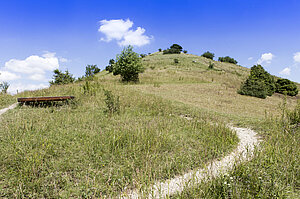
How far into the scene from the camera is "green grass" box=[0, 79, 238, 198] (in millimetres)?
3127

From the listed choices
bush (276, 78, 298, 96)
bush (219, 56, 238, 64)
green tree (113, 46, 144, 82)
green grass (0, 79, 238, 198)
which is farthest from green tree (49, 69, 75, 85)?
bush (219, 56, 238, 64)

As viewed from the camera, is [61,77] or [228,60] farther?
[228,60]

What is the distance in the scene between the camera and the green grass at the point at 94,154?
3.13 meters

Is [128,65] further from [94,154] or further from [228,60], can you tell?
[228,60]

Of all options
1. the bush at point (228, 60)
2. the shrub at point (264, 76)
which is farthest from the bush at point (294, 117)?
the bush at point (228, 60)

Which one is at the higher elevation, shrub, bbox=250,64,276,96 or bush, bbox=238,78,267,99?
shrub, bbox=250,64,276,96

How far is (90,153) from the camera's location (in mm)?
4141

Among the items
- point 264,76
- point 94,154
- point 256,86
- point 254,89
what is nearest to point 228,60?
point 264,76

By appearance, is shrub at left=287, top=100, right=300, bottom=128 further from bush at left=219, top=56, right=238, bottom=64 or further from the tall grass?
bush at left=219, top=56, right=238, bottom=64

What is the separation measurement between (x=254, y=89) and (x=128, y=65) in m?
13.8

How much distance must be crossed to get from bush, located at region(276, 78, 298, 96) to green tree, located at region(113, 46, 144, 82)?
1842cm

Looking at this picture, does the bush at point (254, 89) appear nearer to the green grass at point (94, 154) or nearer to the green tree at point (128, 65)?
the green tree at point (128, 65)

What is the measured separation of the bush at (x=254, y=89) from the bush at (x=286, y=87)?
7.11 metres

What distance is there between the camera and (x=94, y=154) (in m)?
4.09
